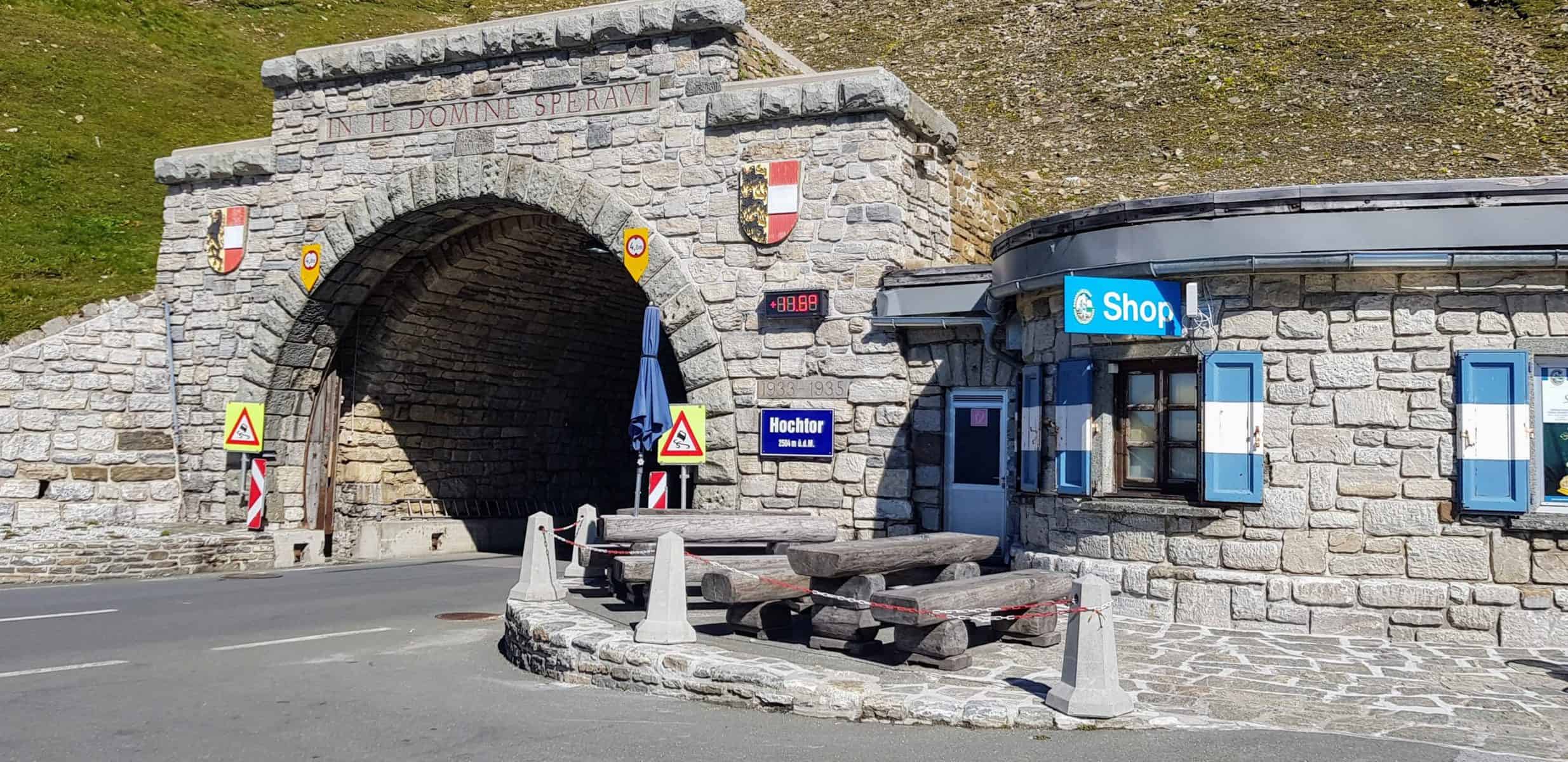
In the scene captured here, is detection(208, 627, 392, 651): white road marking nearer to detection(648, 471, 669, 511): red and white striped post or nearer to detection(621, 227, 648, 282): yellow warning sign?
detection(648, 471, 669, 511): red and white striped post

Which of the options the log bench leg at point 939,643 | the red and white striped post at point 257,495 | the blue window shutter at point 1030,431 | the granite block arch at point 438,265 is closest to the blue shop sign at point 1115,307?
the blue window shutter at point 1030,431

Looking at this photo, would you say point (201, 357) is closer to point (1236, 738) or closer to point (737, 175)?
point (737, 175)

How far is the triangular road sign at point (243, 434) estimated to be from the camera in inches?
650

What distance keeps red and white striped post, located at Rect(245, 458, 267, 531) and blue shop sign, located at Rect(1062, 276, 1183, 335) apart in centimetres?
1154

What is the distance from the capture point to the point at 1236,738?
20.4 feet

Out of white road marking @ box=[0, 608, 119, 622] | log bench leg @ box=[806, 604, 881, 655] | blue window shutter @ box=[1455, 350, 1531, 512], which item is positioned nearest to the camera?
log bench leg @ box=[806, 604, 881, 655]

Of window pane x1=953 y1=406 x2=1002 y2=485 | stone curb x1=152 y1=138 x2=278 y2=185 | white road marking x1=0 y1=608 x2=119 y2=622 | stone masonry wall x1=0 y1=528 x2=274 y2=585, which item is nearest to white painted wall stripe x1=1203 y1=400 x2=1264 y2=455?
window pane x1=953 y1=406 x2=1002 y2=485

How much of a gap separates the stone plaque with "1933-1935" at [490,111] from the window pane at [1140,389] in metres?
6.69

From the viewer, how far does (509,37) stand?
1514 cm

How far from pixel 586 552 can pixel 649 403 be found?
1.58m

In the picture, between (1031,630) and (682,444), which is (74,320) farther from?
(1031,630)

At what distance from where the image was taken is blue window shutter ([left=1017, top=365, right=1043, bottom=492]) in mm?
11164

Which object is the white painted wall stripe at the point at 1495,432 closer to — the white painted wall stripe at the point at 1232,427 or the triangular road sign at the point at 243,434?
the white painted wall stripe at the point at 1232,427

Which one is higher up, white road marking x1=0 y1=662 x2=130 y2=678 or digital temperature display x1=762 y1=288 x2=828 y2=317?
digital temperature display x1=762 y1=288 x2=828 y2=317
